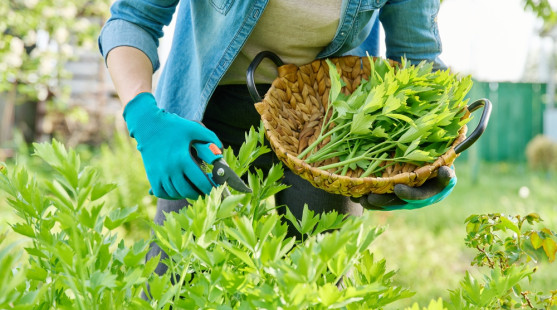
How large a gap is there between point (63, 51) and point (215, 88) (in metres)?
5.83

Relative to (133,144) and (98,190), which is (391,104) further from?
(133,144)

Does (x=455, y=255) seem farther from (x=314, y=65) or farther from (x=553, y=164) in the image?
(x=553, y=164)

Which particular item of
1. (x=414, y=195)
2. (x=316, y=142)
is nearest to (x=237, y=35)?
(x=316, y=142)

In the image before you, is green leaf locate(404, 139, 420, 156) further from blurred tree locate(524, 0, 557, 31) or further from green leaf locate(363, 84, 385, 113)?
blurred tree locate(524, 0, 557, 31)

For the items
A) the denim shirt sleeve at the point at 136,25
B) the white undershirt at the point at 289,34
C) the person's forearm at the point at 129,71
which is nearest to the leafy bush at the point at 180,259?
the person's forearm at the point at 129,71

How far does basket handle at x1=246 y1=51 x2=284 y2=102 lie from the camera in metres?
1.24

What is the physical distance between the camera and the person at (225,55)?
1.15 meters

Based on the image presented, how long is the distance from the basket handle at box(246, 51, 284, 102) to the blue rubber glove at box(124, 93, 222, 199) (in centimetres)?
19

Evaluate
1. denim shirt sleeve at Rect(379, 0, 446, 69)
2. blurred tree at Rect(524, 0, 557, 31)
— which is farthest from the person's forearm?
blurred tree at Rect(524, 0, 557, 31)

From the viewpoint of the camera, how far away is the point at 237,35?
1351 mm

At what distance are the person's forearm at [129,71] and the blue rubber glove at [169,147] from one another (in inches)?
2.0

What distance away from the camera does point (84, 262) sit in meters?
0.61

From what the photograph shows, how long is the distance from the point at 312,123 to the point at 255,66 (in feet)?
0.68

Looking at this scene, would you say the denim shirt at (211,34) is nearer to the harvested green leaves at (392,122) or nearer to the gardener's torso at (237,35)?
the gardener's torso at (237,35)
